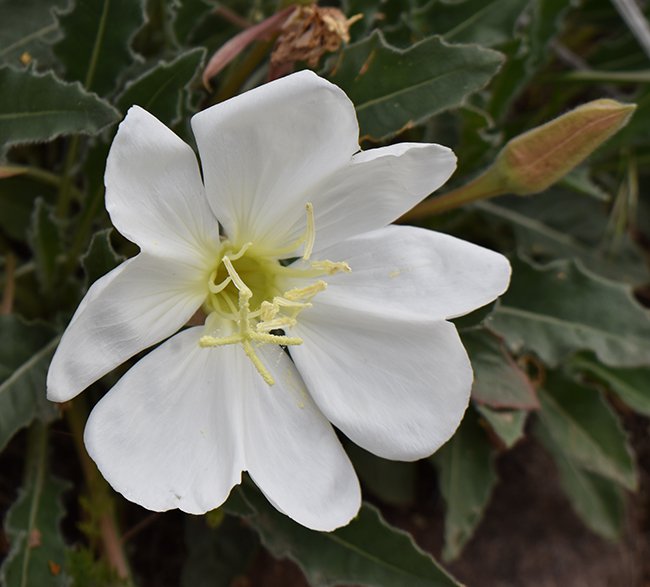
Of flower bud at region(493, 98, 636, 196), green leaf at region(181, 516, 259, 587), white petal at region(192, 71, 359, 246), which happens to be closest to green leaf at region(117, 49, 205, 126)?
white petal at region(192, 71, 359, 246)

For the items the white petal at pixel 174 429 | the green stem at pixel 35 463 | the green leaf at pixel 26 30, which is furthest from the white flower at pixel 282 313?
the green leaf at pixel 26 30

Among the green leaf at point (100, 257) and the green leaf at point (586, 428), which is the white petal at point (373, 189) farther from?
the green leaf at point (586, 428)

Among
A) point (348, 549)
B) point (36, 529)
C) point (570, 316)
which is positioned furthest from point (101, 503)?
point (570, 316)

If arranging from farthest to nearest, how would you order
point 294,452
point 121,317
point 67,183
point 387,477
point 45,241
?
point 387,477
point 67,183
point 45,241
point 294,452
point 121,317

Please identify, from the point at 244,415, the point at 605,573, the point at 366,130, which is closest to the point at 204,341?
the point at 244,415

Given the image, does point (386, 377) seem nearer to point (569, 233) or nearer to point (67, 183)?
point (67, 183)

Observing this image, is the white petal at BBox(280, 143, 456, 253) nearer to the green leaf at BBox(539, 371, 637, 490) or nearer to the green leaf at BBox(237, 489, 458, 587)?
the green leaf at BBox(237, 489, 458, 587)
